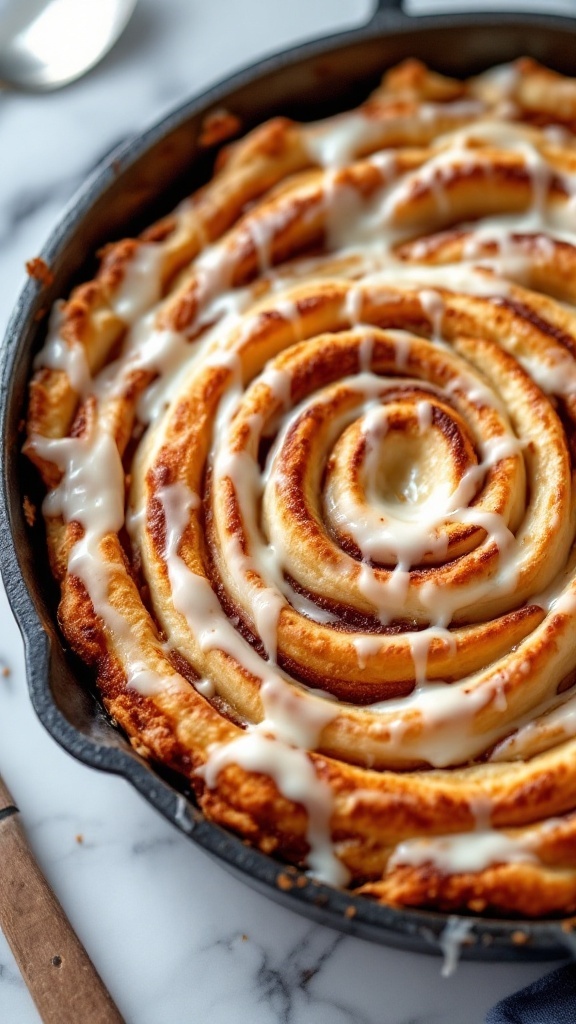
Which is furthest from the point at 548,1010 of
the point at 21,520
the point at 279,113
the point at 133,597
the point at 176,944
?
the point at 279,113

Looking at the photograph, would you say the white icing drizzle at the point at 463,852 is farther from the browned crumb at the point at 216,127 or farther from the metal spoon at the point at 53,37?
the metal spoon at the point at 53,37

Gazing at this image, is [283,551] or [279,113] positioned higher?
→ [279,113]

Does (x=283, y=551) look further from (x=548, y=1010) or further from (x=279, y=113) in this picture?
(x=279, y=113)

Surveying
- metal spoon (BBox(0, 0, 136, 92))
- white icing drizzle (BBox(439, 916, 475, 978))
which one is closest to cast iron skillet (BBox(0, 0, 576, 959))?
white icing drizzle (BBox(439, 916, 475, 978))

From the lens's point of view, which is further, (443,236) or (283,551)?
(443,236)

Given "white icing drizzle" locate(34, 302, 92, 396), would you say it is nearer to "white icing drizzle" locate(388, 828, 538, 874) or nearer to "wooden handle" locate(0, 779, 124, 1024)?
"wooden handle" locate(0, 779, 124, 1024)

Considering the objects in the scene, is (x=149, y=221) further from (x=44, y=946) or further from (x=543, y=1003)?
(x=543, y=1003)

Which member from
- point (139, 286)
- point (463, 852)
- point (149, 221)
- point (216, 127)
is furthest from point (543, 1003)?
point (216, 127)

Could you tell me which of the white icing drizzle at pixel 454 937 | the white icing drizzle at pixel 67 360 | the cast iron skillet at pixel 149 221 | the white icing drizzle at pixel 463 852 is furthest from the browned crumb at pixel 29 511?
the white icing drizzle at pixel 454 937
